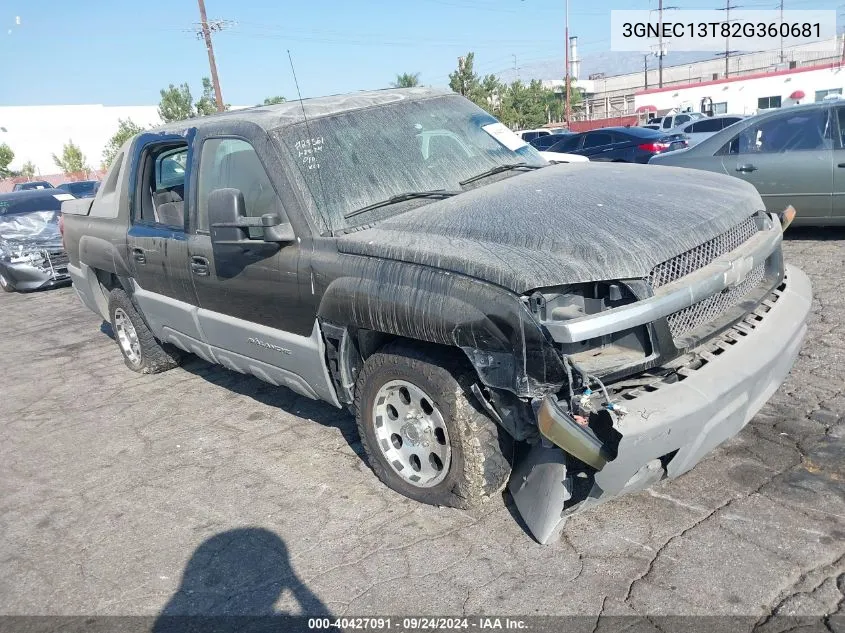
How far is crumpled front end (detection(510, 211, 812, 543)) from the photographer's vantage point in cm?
264

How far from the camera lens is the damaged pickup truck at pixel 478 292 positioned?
275 cm

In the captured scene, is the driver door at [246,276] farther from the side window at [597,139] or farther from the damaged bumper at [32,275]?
the side window at [597,139]

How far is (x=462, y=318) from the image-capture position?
2875mm

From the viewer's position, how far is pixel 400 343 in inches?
133

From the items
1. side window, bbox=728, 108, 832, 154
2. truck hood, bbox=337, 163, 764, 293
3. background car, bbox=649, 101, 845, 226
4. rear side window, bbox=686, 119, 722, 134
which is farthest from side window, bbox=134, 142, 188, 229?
rear side window, bbox=686, 119, 722, 134

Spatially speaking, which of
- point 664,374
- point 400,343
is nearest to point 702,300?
point 664,374

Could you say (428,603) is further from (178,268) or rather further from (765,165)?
(765,165)

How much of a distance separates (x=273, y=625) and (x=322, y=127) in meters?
2.53

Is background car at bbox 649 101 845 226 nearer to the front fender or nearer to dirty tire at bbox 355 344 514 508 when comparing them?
dirty tire at bbox 355 344 514 508

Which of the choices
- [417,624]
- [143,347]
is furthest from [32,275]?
[417,624]

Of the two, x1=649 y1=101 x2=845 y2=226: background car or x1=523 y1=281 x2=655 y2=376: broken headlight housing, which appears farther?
x1=649 y1=101 x2=845 y2=226: background car

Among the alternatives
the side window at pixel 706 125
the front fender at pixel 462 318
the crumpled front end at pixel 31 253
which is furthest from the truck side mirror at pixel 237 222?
the side window at pixel 706 125

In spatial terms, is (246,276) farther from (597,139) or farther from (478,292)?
(597,139)

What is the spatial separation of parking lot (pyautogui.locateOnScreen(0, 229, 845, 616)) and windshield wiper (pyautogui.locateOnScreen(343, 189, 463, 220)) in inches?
56.3
